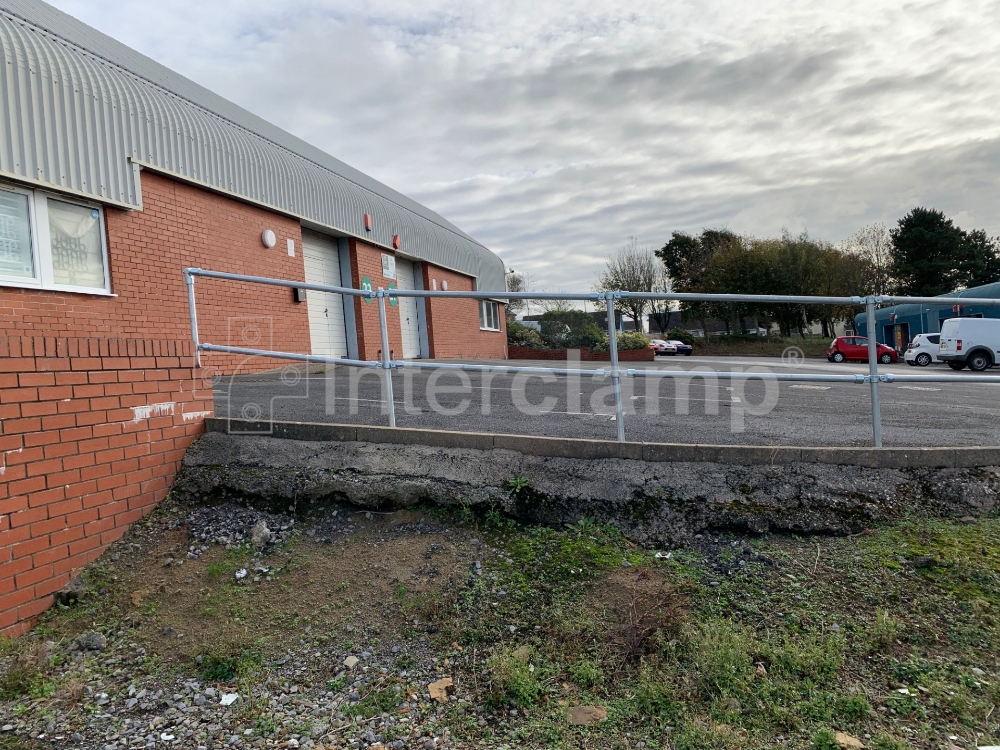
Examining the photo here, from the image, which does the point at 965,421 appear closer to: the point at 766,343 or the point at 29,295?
the point at 29,295

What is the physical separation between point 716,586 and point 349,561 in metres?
1.97

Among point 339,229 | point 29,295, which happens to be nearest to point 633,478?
point 29,295

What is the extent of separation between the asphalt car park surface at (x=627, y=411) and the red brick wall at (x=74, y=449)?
0.74 m

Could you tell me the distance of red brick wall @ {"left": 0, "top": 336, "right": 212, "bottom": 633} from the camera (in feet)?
10.4

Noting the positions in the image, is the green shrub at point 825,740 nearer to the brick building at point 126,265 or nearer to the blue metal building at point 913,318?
the brick building at point 126,265

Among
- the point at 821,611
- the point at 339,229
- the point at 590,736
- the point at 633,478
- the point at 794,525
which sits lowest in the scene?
the point at 590,736

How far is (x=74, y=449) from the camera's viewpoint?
351 cm

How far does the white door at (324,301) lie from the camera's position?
42.9 ft

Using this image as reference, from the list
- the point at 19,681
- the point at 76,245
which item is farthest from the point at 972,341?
the point at 19,681

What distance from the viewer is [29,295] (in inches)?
285

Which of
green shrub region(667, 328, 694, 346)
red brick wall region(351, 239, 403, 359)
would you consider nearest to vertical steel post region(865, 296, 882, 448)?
red brick wall region(351, 239, 403, 359)

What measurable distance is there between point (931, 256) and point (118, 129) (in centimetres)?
5483

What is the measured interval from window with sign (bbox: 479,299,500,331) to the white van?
16.0m

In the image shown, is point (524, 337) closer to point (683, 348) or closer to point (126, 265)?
point (683, 348)
